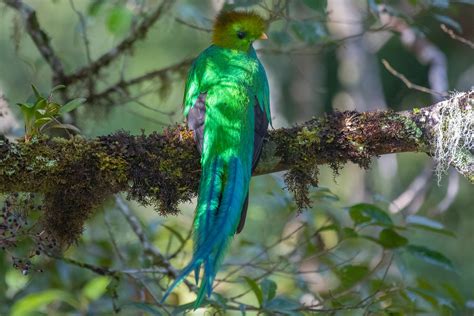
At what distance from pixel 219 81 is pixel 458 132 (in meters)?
1.04

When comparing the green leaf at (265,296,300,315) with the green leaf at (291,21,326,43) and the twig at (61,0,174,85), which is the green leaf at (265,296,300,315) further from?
the twig at (61,0,174,85)

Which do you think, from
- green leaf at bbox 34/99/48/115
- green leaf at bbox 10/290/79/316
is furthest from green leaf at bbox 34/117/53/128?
green leaf at bbox 10/290/79/316

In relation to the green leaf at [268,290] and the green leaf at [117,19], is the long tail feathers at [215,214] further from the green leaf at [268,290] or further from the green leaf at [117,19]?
the green leaf at [117,19]

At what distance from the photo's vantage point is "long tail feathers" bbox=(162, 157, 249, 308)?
2.67 m

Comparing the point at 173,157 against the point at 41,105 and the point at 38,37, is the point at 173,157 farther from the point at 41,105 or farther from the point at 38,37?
the point at 38,37

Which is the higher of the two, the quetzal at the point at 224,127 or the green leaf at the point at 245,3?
the green leaf at the point at 245,3

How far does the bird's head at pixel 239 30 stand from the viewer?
12.3ft

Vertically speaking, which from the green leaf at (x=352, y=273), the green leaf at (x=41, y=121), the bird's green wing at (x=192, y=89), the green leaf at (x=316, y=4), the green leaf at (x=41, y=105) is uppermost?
the green leaf at (x=316, y=4)

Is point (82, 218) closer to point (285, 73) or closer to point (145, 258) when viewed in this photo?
point (145, 258)

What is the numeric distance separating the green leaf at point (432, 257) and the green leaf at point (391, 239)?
6 cm

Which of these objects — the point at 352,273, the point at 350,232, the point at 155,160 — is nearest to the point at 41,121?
the point at 155,160

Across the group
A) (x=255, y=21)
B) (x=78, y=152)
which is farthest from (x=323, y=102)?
(x=78, y=152)

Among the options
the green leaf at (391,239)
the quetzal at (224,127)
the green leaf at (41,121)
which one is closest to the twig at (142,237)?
the quetzal at (224,127)

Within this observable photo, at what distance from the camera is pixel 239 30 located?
3.76 metres
